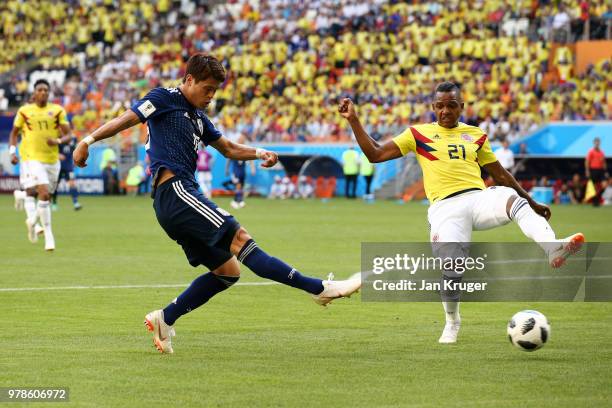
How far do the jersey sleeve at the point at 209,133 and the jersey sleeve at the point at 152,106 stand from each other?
0.48 metres

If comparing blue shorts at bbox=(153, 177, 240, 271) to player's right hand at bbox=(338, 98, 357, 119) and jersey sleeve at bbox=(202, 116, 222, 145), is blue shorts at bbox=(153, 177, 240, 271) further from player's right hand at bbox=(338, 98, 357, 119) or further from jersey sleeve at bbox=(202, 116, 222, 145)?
player's right hand at bbox=(338, 98, 357, 119)

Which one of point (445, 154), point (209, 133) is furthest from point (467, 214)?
point (209, 133)

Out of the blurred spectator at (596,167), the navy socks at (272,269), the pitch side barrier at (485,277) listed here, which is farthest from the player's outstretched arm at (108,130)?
the blurred spectator at (596,167)

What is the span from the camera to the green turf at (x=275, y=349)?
7.05 m

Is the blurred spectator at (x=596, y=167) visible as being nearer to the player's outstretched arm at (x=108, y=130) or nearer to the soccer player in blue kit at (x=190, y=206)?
the soccer player in blue kit at (x=190, y=206)

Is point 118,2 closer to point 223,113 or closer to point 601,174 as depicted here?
point 223,113

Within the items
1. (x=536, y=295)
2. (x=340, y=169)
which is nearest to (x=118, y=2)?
(x=340, y=169)

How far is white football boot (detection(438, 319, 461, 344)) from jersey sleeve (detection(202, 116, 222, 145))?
2418 millimetres

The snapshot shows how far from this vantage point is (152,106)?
8.66 metres

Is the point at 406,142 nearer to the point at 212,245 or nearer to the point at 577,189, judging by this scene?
the point at 212,245

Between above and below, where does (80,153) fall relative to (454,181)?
above

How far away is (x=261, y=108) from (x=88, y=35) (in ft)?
43.9

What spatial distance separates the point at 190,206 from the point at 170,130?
0.63 metres

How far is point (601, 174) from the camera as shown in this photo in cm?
3622
